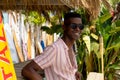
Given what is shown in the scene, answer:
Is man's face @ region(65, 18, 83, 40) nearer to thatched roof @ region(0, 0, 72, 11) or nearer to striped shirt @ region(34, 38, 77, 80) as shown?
striped shirt @ region(34, 38, 77, 80)

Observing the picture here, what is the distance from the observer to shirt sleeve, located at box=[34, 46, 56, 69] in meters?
2.79

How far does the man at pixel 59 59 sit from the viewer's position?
278cm

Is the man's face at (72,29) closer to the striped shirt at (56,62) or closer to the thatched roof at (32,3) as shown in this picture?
the striped shirt at (56,62)

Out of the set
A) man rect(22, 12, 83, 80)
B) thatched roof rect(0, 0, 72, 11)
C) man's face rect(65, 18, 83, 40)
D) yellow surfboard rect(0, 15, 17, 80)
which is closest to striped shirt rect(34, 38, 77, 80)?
man rect(22, 12, 83, 80)

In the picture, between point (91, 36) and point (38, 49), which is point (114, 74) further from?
point (38, 49)

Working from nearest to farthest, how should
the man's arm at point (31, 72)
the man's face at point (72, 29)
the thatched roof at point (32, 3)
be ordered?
1. the man's arm at point (31, 72)
2. the man's face at point (72, 29)
3. the thatched roof at point (32, 3)

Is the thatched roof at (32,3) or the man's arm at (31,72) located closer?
the man's arm at (31,72)

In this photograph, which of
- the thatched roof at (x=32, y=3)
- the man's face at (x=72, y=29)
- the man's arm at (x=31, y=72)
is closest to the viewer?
the man's arm at (x=31, y=72)

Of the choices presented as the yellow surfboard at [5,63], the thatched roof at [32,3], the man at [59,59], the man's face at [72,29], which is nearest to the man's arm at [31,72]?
the man at [59,59]

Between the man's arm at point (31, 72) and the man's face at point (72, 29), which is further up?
the man's face at point (72, 29)

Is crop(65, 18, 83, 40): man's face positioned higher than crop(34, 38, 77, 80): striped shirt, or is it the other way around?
crop(65, 18, 83, 40): man's face

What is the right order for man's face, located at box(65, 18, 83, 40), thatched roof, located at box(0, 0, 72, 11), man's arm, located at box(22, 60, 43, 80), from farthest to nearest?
thatched roof, located at box(0, 0, 72, 11) → man's face, located at box(65, 18, 83, 40) → man's arm, located at box(22, 60, 43, 80)

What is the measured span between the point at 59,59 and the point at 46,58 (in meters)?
0.12

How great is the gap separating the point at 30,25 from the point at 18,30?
81cm
